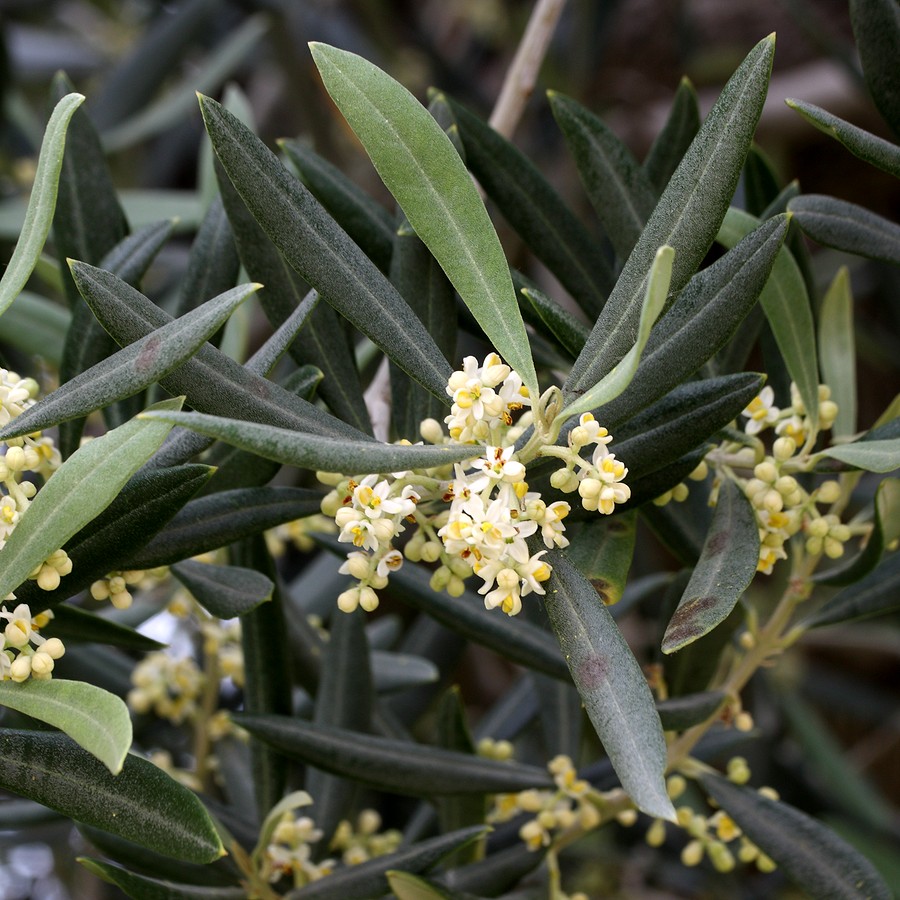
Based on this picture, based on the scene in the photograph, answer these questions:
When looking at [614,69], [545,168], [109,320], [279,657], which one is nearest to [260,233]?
[109,320]

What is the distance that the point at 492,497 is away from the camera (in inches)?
30.3

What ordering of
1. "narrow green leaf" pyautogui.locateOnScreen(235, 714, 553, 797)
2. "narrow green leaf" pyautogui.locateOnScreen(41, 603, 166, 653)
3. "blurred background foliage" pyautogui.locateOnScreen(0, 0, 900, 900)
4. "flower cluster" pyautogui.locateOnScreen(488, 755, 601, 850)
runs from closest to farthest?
"narrow green leaf" pyautogui.locateOnScreen(41, 603, 166, 653) < "narrow green leaf" pyautogui.locateOnScreen(235, 714, 553, 797) < "flower cluster" pyautogui.locateOnScreen(488, 755, 601, 850) < "blurred background foliage" pyautogui.locateOnScreen(0, 0, 900, 900)

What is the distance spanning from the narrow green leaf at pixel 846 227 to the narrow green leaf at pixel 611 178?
136 millimetres

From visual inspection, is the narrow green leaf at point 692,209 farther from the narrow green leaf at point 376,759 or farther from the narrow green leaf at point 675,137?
the narrow green leaf at point 376,759

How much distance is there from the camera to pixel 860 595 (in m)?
1.05

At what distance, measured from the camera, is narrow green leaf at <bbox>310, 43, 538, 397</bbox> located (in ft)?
2.50

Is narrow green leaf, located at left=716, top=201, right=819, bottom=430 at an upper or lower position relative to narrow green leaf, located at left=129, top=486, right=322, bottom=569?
upper

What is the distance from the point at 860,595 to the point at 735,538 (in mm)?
301

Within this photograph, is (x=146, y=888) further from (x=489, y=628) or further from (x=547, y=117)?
(x=547, y=117)

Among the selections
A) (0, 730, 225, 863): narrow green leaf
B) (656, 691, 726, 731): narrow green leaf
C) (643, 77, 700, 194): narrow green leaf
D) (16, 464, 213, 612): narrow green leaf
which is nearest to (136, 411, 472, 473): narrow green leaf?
(16, 464, 213, 612): narrow green leaf

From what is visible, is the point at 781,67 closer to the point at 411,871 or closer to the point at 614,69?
the point at 614,69

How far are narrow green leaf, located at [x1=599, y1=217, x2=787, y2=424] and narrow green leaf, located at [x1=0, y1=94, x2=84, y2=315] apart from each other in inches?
16.4

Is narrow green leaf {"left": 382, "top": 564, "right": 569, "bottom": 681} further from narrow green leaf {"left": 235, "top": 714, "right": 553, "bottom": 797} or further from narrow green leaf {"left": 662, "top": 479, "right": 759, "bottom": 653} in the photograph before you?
narrow green leaf {"left": 662, "top": 479, "right": 759, "bottom": 653}

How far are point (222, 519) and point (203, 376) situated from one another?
173 millimetres
